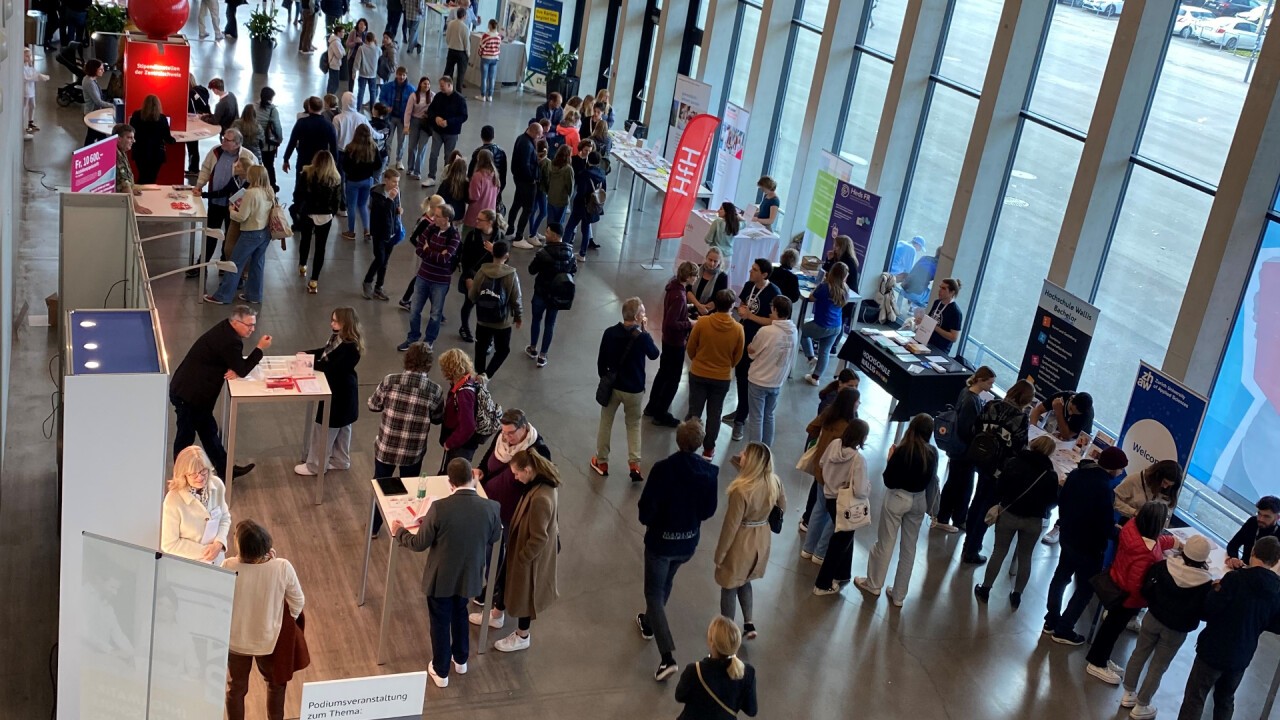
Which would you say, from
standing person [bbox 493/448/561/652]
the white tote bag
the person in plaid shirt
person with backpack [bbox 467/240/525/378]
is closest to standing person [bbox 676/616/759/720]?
standing person [bbox 493/448/561/652]

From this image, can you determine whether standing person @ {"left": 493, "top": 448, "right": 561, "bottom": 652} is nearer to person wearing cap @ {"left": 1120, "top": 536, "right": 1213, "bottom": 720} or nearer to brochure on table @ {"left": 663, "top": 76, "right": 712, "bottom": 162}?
person wearing cap @ {"left": 1120, "top": 536, "right": 1213, "bottom": 720}

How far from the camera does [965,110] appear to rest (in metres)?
11.8

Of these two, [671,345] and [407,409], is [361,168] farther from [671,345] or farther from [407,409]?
[407,409]

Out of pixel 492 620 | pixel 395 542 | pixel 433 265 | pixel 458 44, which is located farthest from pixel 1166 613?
pixel 458 44

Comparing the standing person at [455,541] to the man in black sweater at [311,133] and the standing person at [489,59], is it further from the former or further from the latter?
the standing person at [489,59]

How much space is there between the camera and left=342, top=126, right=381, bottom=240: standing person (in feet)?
37.5

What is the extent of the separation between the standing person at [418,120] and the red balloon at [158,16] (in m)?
2.86

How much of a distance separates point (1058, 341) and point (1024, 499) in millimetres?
2124

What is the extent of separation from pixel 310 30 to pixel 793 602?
712 inches

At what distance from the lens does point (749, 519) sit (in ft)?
21.5

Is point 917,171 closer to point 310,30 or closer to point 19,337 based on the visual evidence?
point 19,337

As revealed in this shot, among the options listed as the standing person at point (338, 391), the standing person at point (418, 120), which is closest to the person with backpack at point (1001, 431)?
the standing person at point (338, 391)

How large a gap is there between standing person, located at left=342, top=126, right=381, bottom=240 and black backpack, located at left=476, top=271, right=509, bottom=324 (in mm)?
2409

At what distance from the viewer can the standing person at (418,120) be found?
1445cm
